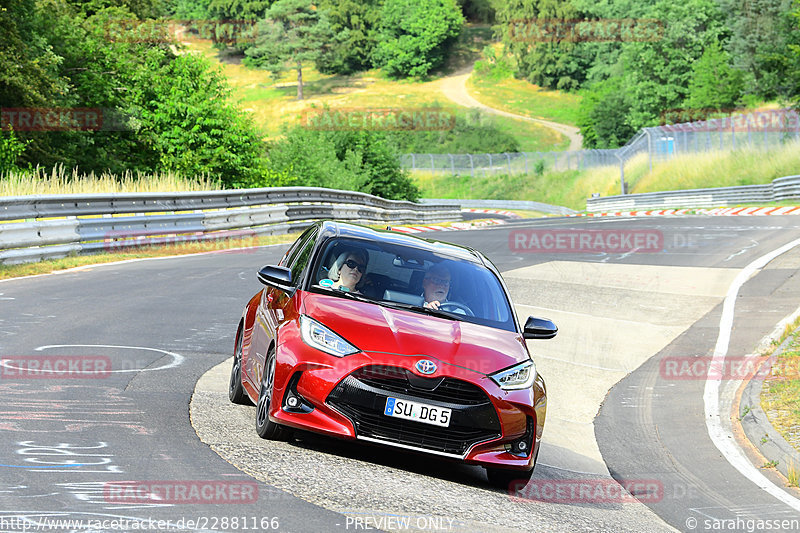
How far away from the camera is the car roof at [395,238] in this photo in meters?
8.16

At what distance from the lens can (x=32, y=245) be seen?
17172 mm

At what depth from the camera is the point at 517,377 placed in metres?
6.88

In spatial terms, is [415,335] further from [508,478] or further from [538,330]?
[538,330]

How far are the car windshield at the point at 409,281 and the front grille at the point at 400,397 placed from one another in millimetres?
1006

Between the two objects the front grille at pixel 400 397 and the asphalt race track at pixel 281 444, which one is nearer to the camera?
the asphalt race track at pixel 281 444

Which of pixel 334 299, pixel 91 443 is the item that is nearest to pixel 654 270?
pixel 334 299

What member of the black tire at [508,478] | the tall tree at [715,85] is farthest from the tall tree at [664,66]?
the black tire at [508,478]

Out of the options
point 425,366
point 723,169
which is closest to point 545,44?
point 723,169

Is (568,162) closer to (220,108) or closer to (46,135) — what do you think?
(220,108)

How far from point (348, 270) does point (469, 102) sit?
13139 centimetres

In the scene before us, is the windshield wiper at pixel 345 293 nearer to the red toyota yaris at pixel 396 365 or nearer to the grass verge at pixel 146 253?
the red toyota yaris at pixel 396 365

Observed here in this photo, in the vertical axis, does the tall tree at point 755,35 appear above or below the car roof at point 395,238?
above

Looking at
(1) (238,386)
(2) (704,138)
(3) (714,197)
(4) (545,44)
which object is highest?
(4) (545,44)

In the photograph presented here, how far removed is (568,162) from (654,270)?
59727mm
